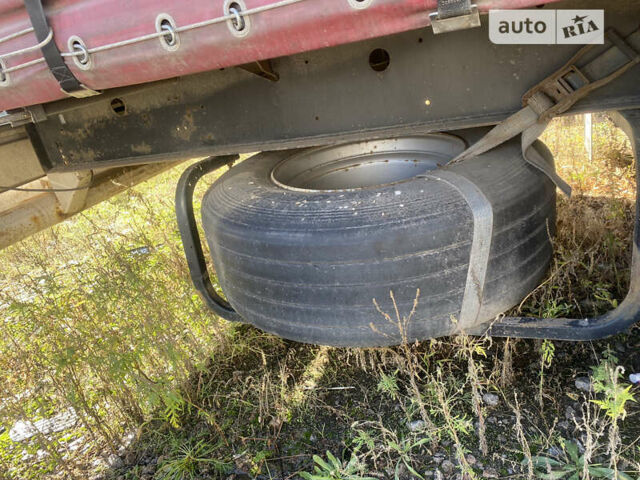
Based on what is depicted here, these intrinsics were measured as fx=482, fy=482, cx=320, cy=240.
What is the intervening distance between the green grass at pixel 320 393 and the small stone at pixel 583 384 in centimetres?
4

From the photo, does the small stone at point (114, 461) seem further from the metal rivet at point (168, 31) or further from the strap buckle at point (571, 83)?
the strap buckle at point (571, 83)

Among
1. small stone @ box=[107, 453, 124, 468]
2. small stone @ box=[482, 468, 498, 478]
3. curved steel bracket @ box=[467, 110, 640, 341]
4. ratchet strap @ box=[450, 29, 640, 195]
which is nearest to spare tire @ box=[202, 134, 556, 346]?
curved steel bracket @ box=[467, 110, 640, 341]

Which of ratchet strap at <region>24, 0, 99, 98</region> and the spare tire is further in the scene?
the spare tire

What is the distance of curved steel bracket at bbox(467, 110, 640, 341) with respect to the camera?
5.23 ft

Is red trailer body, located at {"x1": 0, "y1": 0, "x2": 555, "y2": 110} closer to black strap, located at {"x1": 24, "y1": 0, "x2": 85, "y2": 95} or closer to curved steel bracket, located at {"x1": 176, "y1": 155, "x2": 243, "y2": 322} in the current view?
black strap, located at {"x1": 24, "y1": 0, "x2": 85, "y2": 95}

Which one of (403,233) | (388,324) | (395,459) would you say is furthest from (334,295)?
(395,459)

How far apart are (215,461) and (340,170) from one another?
58.4 inches

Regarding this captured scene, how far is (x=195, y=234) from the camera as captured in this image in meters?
2.40

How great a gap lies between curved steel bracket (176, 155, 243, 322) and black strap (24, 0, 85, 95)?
85 centimetres

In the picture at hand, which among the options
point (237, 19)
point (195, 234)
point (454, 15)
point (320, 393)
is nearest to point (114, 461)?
point (320, 393)

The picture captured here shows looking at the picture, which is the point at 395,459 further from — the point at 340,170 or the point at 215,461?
the point at 340,170

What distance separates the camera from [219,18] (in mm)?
1276

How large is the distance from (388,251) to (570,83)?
748 mm

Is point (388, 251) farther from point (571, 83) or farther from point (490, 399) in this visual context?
point (490, 399)
